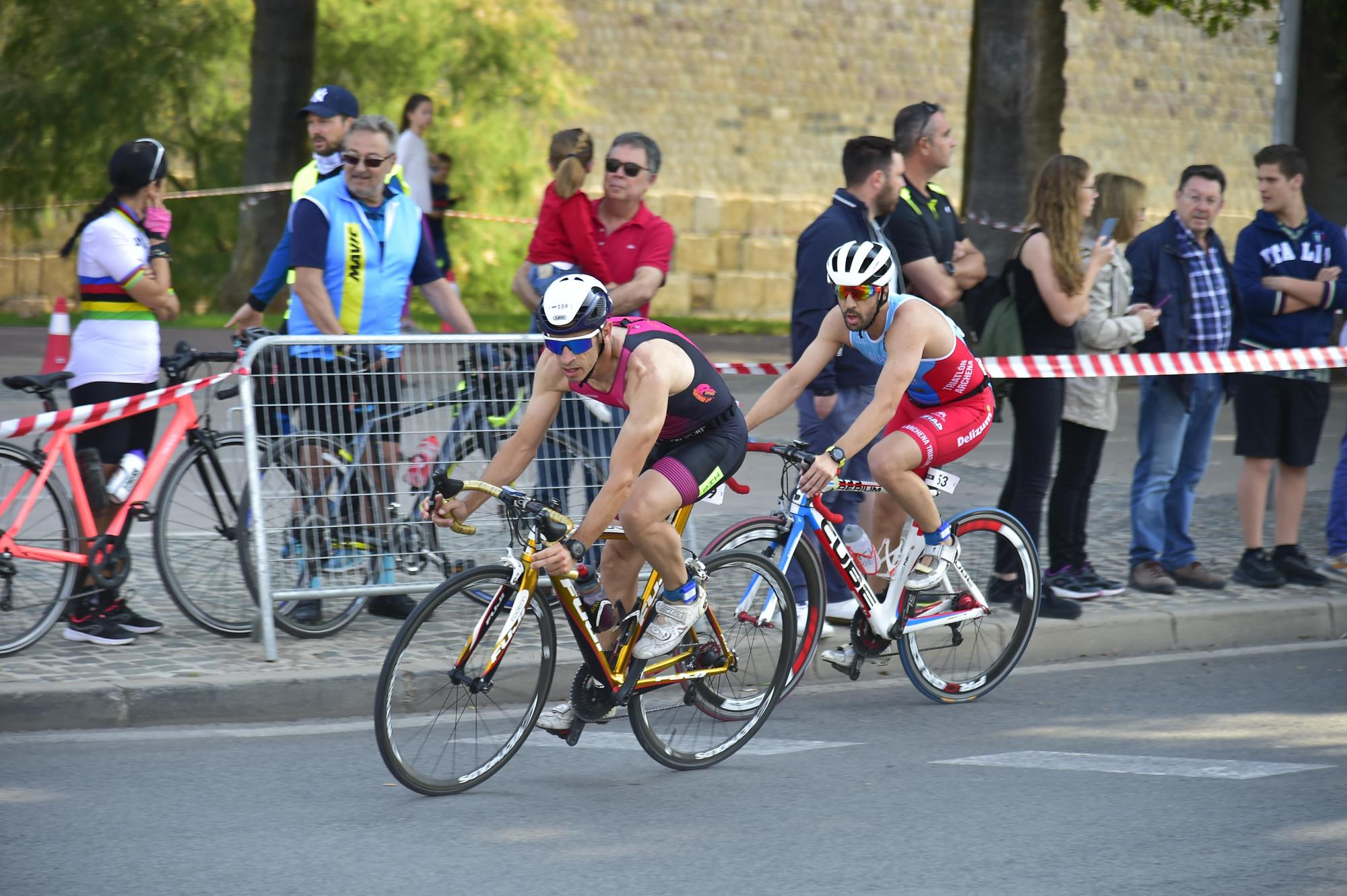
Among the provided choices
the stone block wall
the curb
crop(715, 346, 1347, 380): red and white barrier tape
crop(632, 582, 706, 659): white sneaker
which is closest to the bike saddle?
the curb

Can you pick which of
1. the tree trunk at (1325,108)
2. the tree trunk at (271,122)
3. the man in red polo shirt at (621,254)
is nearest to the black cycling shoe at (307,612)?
the man in red polo shirt at (621,254)

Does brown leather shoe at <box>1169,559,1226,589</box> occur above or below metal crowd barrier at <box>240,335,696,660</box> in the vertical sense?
below

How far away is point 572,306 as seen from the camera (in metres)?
5.14

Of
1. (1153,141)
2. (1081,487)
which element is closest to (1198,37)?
(1153,141)

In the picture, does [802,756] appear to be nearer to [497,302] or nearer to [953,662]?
[953,662]

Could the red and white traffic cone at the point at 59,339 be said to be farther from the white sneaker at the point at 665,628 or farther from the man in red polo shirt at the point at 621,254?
the white sneaker at the point at 665,628

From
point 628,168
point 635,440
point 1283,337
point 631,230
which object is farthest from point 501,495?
point 1283,337

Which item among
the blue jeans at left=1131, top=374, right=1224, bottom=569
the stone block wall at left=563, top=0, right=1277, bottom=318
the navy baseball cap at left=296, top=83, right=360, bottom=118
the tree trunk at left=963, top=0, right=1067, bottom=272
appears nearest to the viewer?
the navy baseball cap at left=296, top=83, right=360, bottom=118

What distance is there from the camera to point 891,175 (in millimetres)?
7133

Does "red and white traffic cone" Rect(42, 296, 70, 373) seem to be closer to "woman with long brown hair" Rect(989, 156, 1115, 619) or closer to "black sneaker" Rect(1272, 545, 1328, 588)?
"woman with long brown hair" Rect(989, 156, 1115, 619)

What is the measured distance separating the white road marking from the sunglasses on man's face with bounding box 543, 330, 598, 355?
1841 millimetres

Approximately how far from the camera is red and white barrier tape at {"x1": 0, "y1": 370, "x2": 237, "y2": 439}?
6.46 metres

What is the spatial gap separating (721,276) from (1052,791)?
80.6ft

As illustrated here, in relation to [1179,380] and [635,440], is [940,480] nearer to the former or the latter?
[635,440]
